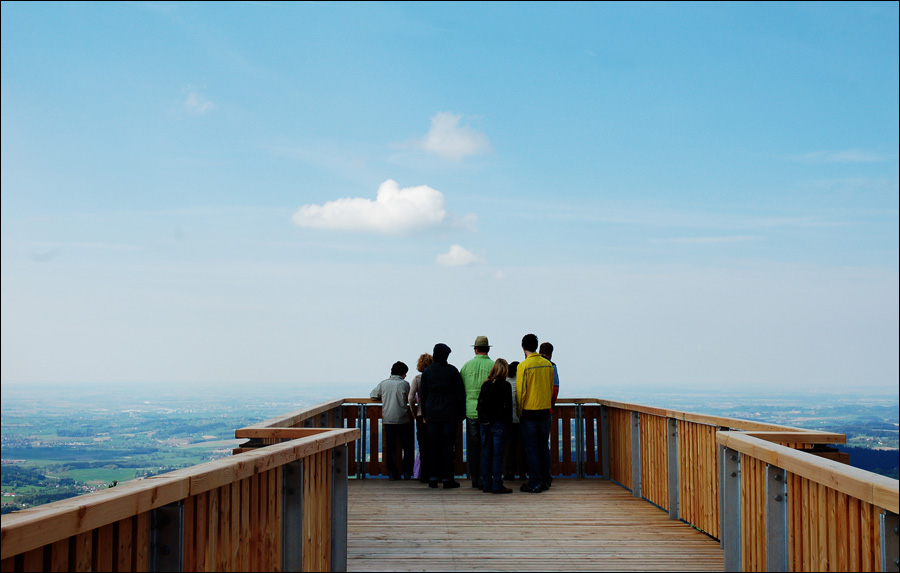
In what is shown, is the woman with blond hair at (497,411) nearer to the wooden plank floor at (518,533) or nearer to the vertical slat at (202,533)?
the wooden plank floor at (518,533)

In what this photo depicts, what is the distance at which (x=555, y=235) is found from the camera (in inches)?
4483

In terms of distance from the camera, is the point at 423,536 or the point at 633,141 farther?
the point at 633,141

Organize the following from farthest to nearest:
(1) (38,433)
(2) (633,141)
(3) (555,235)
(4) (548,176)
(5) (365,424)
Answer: (3) (555,235) < (1) (38,433) < (2) (633,141) < (4) (548,176) < (5) (365,424)

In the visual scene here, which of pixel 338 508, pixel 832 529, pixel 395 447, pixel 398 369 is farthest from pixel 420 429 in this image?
pixel 832 529

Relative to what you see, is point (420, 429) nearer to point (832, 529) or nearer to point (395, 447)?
point (395, 447)

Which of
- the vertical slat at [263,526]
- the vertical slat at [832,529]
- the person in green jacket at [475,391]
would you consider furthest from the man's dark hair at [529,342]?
the vertical slat at [832,529]

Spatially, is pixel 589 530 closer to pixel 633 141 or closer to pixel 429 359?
pixel 429 359

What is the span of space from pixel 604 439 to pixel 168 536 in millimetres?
9433

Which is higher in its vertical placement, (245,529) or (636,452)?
(245,529)

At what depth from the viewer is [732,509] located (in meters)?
4.95

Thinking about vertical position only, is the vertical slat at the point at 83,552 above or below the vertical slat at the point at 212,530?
above

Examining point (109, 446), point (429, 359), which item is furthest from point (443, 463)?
point (109, 446)

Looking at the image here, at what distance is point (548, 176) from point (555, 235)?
50.3 meters

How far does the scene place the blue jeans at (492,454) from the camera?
32.5 feet
